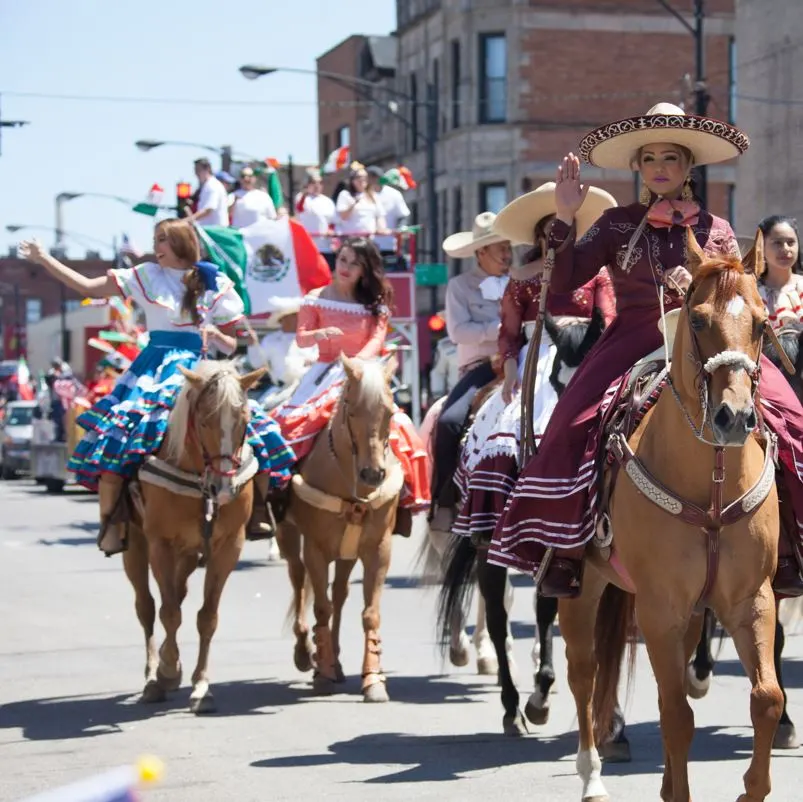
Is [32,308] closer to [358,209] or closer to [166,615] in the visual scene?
[358,209]

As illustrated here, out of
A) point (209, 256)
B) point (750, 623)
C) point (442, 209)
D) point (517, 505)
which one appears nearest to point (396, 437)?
point (209, 256)

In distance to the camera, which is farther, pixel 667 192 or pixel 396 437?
pixel 396 437

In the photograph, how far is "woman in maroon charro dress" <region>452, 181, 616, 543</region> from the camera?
8.55 m

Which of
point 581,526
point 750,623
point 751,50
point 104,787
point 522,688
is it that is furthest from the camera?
point 751,50

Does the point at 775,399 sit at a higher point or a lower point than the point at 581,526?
higher

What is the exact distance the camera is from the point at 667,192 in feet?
23.1

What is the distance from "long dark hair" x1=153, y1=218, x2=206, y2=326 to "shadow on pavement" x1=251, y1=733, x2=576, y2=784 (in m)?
2.94

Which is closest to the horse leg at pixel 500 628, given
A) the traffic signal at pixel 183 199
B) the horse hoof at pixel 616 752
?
the horse hoof at pixel 616 752

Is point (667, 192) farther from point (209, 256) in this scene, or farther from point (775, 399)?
point (209, 256)

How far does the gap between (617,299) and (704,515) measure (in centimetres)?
144

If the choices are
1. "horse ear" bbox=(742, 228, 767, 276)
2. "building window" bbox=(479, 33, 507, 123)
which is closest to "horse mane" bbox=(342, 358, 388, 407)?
"horse ear" bbox=(742, 228, 767, 276)

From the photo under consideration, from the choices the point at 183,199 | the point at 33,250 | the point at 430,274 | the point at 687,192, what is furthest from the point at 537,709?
the point at 430,274

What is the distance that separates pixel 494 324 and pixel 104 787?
756 cm

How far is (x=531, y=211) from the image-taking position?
8.77 m
